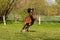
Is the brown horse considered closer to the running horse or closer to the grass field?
the running horse

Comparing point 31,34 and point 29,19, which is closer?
point 31,34

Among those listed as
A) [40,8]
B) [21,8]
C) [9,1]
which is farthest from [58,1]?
[9,1]

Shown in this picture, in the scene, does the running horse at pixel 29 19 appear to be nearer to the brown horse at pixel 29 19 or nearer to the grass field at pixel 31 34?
the brown horse at pixel 29 19

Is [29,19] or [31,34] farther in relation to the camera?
[29,19]

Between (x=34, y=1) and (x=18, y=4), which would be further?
(x=34, y=1)

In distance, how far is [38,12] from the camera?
34562 mm

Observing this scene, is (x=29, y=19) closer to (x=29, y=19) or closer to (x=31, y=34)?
(x=29, y=19)

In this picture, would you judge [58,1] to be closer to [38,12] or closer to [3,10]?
[38,12]

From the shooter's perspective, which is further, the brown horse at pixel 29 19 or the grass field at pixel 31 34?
the brown horse at pixel 29 19

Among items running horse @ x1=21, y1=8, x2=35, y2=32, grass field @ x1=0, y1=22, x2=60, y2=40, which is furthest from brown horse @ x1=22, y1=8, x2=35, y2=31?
grass field @ x1=0, y1=22, x2=60, y2=40

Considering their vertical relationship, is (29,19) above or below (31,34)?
above

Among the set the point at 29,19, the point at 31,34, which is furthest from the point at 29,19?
the point at 31,34

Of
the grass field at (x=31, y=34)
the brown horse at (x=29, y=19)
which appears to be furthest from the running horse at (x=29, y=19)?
the grass field at (x=31, y=34)

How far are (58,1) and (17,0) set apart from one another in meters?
7.07
